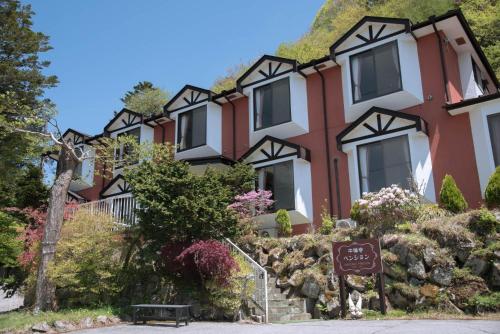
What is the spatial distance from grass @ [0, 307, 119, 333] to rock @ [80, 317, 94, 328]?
107 mm

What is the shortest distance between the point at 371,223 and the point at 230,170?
267 inches

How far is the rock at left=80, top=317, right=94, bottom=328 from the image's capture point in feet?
41.4

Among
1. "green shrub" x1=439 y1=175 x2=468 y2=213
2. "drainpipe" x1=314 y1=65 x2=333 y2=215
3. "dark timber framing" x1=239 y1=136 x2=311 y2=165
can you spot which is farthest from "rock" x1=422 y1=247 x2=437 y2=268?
"dark timber framing" x1=239 y1=136 x2=311 y2=165

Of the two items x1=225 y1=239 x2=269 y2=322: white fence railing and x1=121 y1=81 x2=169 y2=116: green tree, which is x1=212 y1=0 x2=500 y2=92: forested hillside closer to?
x1=121 y1=81 x2=169 y2=116: green tree

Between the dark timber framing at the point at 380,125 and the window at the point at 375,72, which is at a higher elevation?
the window at the point at 375,72

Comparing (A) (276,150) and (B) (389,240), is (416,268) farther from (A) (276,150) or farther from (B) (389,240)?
(A) (276,150)

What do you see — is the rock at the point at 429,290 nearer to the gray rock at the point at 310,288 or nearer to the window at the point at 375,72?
the gray rock at the point at 310,288

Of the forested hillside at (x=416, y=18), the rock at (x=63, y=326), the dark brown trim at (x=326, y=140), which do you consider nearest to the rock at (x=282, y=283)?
the dark brown trim at (x=326, y=140)

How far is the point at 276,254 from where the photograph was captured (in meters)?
15.1

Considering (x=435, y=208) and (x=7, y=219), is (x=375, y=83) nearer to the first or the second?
Result: (x=435, y=208)

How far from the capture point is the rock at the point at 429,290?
37.0 feet

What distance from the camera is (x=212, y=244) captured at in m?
13.4

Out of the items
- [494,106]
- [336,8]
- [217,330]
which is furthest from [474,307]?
[336,8]

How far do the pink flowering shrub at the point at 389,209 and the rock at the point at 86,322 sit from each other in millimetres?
8336
